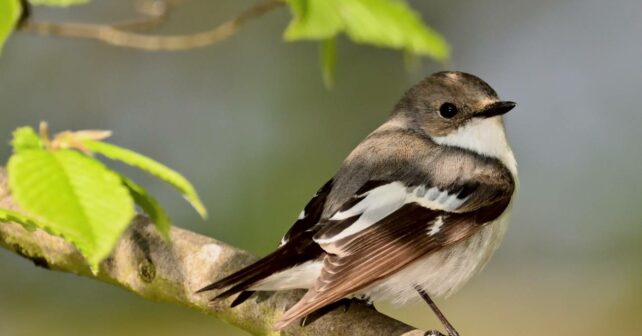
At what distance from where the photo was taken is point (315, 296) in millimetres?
2326

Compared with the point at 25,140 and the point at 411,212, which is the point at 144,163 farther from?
the point at 411,212

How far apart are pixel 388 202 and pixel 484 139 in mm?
542

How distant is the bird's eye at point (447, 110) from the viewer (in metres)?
3.19

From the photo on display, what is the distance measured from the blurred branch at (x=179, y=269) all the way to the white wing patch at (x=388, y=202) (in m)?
0.23

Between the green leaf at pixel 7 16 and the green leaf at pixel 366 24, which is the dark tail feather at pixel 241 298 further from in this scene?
the green leaf at pixel 7 16

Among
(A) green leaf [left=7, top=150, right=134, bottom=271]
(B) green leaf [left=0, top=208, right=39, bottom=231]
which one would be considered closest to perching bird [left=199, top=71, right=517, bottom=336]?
(B) green leaf [left=0, top=208, right=39, bottom=231]

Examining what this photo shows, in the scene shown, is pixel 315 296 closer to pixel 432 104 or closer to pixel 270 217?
pixel 432 104

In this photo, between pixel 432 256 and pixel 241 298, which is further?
pixel 432 256

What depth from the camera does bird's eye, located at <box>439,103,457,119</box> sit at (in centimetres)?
319

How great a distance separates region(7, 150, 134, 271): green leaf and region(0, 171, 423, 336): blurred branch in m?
1.11

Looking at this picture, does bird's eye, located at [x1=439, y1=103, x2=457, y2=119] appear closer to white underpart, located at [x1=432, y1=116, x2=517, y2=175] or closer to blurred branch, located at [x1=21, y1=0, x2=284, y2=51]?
white underpart, located at [x1=432, y1=116, x2=517, y2=175]

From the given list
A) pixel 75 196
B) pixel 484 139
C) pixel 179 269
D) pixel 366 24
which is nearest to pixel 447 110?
pixel 484 139

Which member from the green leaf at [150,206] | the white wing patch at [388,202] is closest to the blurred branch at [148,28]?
the white wing patch at [388,202]

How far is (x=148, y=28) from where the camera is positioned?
3168 mm
